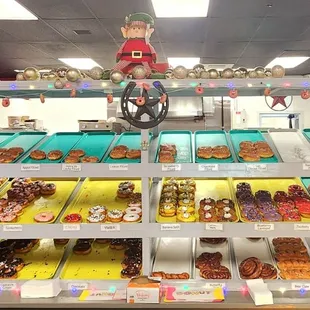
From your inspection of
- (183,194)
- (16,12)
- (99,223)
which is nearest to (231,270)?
(183,194)

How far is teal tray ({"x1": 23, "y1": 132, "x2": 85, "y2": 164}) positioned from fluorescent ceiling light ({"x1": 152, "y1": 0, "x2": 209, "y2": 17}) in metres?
2.68

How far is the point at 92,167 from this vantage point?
1.81 meters

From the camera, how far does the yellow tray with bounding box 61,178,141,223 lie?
2059 millimetres

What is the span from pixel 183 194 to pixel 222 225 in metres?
0.41

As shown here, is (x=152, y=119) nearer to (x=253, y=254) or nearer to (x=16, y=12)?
(x=253, y=254)

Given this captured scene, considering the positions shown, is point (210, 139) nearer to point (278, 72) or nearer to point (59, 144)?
point (278, 72)

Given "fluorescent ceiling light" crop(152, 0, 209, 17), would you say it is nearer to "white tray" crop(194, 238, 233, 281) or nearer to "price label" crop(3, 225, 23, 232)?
"white tray" crop(194, 238, 233, 281)

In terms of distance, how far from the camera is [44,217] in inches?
74.9

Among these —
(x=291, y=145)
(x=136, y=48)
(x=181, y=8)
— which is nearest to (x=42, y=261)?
(x=136, y=48)

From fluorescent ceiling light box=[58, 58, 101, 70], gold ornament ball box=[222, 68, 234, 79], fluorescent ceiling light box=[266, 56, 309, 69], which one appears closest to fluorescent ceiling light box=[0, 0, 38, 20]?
fluorescent ceiling light box=[58, 58, 101, 70]

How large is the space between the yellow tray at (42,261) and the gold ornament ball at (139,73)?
1075mm

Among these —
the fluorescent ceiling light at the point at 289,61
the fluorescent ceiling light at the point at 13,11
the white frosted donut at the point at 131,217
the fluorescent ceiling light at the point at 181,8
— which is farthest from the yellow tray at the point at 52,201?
the fluorescent ceiling light at the point at 289,61

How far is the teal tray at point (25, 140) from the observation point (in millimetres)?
2208

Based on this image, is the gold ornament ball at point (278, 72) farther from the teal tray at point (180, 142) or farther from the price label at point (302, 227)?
the price label at point (302, 227)
